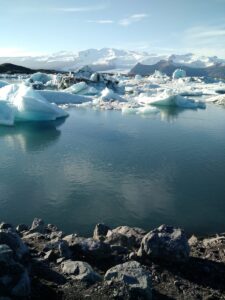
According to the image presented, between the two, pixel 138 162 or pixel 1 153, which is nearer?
pixel 138 162

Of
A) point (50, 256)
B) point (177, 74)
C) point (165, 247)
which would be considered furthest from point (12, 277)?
point (177, 74)

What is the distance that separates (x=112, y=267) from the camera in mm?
4027

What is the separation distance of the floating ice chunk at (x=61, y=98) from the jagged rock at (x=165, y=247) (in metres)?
18.2

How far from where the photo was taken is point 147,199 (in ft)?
23.2

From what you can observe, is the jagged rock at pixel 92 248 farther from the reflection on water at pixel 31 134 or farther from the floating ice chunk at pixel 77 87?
the floating ice chunk at pixel 77 87

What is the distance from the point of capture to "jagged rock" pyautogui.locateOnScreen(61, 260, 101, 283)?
12.1 feet

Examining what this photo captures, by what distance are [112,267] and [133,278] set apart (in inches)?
16.5

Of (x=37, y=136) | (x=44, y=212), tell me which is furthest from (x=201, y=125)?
(x=44, y=212)

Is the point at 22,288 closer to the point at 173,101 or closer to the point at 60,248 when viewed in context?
the point at 60,248

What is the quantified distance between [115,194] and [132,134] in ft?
20.7

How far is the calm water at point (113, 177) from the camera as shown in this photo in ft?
21.1

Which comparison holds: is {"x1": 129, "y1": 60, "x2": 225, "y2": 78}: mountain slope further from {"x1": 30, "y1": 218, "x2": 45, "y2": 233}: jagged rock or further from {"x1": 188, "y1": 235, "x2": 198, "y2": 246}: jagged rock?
{"x1": 30, "y1": 218, "x2": 45, "y2": 233}: jagged rock

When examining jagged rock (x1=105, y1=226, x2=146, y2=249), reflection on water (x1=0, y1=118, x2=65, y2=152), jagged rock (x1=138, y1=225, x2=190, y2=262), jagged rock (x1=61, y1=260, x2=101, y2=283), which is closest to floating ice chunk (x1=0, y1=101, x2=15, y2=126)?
reflection on water (x1=0, y1=118, x2=65, y2=152)

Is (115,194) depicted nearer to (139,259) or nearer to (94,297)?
(139,259)
